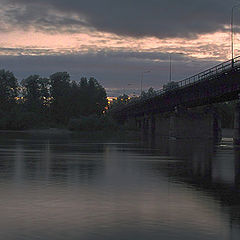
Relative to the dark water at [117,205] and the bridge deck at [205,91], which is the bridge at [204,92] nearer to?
the bridge deck at [205,91]

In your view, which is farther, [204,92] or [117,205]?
[204,92]

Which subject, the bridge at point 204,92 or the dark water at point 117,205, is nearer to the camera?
the dark water at point 117,205

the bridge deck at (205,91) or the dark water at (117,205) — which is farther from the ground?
the bridge deck at (205,91)

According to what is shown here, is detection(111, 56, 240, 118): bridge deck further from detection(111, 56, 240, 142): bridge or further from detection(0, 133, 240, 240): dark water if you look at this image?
detection(0, 133, 240, 240): dark water

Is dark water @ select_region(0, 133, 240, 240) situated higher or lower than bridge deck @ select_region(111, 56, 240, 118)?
lower

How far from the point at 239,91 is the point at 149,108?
6961 cm

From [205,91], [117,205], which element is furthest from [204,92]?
[117,205]

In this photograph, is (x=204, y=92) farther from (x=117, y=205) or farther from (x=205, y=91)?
(x=117, y=205)

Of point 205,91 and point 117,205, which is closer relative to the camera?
point 117,205

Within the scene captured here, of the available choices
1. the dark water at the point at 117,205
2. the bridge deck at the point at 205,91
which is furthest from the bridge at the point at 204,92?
the dark water at the point at 117,205

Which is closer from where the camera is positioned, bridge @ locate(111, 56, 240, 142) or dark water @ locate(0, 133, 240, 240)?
dark water @ locate(0, 133, 240, 240)

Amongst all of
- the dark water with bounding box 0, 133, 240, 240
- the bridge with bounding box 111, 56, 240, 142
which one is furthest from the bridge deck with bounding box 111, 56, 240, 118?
the dark water with bounding box 0, 133, 240, 240

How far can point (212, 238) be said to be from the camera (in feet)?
38.9

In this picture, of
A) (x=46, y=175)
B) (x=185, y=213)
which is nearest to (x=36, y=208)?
(x=185, y=213)
